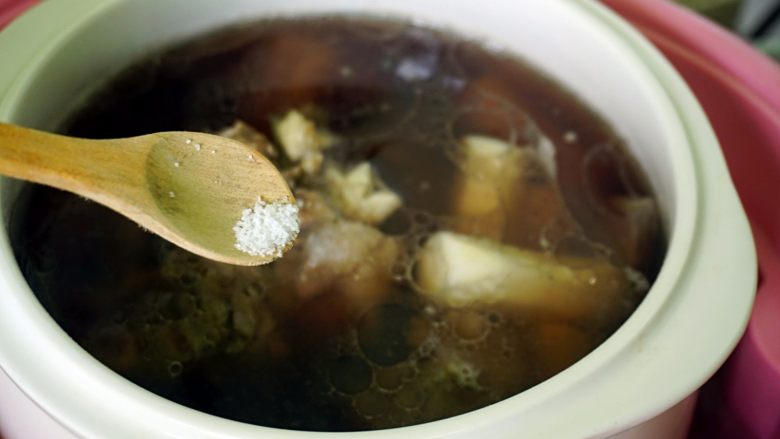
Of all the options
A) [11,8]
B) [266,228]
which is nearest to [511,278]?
[266,228]

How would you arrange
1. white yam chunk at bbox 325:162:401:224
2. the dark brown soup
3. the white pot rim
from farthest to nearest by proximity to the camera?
white yam chunk at bbox 325:162:401:224
the dark brown soup
the white pot rim

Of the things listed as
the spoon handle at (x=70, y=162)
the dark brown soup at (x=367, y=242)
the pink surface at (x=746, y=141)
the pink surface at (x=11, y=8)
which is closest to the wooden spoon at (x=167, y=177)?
the spoon handle at (x=70, y=162)

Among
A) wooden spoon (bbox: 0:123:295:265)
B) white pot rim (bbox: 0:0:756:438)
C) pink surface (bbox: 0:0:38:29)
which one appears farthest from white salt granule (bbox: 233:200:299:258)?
pink surface (bbox: 0:0:38:29)

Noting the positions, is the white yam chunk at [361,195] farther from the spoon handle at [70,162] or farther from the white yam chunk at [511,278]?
the spoon handle at [70,162]

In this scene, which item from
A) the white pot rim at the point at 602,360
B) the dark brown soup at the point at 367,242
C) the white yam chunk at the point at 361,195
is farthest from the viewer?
the white yam chunk at the point at 361,195

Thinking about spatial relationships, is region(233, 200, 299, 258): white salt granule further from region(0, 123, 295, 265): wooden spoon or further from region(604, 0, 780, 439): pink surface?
region(604, 0, 780, 439): pink surface

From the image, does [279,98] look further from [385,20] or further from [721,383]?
[721,383]
